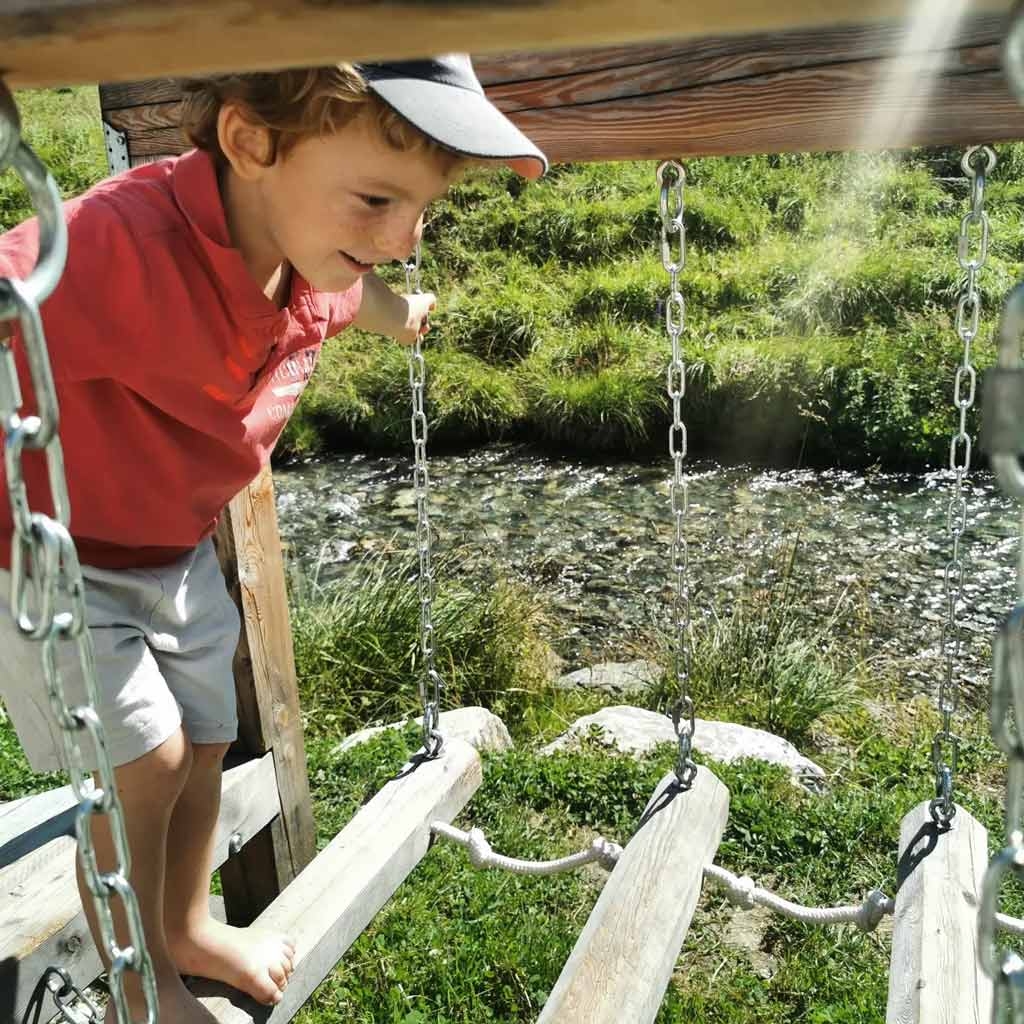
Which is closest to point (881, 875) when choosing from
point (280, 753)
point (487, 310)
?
point (280, 753)

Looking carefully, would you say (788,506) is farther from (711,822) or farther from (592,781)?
(711,822)

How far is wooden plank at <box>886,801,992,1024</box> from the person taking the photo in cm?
186

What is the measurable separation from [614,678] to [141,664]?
3.92 m

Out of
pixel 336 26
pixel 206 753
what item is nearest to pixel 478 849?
pixel 206 753

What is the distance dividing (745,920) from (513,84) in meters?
2.47

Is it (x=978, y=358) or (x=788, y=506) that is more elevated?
(x=978, y=358)

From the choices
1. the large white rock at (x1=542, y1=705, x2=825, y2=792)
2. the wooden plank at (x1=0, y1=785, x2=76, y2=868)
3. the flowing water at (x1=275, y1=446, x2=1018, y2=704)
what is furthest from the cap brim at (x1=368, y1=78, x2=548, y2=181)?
the flowing water at (x1=275, y1=446, x2=1018, y2=704)

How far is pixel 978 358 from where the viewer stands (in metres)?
8.42

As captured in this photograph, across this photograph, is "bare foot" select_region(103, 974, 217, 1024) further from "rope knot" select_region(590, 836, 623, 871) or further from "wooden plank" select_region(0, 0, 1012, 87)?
"wooden plank" select_region(0, 0, 1012, 87)

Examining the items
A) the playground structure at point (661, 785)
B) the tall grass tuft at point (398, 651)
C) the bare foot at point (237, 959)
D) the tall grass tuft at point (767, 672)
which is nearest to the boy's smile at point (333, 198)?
the playground structure at point (661, 785)

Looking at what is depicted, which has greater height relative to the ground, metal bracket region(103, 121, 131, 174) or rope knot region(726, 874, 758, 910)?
metal bracket region(103, 121, 131, 174)

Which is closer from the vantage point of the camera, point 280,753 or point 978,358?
point 280,753

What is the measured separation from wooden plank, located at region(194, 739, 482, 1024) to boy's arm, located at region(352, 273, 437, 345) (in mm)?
951

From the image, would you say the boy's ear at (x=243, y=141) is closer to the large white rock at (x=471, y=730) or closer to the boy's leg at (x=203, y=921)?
the boy's leg at (x=203, y=921)
